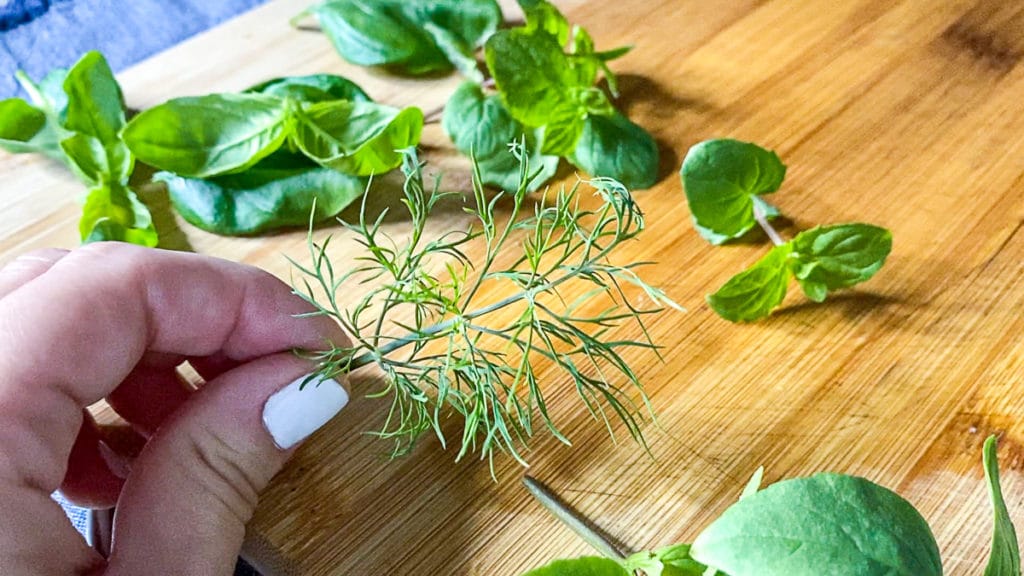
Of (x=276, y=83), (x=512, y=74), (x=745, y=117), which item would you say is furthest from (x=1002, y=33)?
(x=276, y=83)

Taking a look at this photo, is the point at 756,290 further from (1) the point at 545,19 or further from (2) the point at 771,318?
(1) the point at 545,19

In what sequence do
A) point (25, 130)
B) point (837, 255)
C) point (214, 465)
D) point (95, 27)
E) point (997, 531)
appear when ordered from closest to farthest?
point (997, 531) < point (214, 465) < point (837, 255) < point (25, 130) < point (95, 27)

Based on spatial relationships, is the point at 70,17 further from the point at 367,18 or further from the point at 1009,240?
the point at 1009,240

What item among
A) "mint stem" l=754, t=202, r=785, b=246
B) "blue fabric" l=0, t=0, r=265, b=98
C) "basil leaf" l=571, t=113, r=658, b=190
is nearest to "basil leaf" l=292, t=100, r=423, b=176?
"basil leaf" l=571, t=113, r=658, b=190

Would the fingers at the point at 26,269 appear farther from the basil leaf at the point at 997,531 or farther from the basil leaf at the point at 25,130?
the basil leaf at the point at 997,531

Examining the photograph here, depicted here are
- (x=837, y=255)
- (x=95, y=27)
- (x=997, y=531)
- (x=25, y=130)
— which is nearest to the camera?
(x=997, y=531)

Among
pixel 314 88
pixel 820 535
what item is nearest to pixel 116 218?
pixel 314 88

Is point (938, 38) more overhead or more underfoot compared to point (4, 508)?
more underfoot
